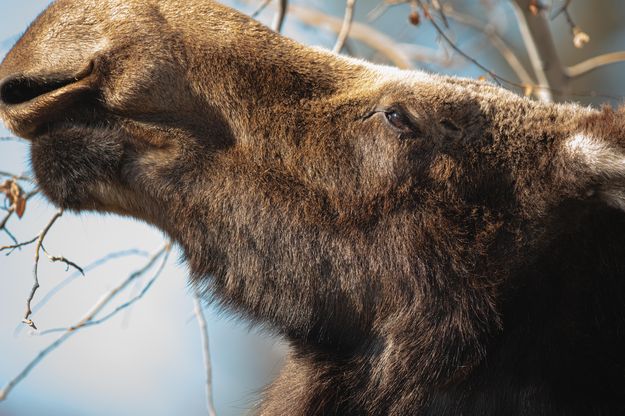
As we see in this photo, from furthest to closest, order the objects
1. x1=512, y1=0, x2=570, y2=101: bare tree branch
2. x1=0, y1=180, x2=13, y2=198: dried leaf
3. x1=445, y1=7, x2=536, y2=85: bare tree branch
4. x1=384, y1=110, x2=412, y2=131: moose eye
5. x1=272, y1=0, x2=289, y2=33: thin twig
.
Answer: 1. x1=445, y1=7, x2=536, y2=85: bare tree branch
2. x1=512, y1=0, x2=570, y2=101: bare tree branch
3. x1=272, y1=0, x2=289, y2=33: thin twig
4. x1=0, y1=180, x2=13, y2=198: dried leaf
5. x1=384, y1=110, x2=412, y2=131: moose eye

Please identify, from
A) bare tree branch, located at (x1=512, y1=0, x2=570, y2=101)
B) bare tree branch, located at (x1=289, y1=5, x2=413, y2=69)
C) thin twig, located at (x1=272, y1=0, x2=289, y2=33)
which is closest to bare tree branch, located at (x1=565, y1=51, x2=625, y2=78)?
bare tree branch, located at (x1=512, y1=0, x2=570, y2=101)

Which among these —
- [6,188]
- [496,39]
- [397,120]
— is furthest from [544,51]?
[6,188]

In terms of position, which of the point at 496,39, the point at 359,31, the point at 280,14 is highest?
the point at 496,39

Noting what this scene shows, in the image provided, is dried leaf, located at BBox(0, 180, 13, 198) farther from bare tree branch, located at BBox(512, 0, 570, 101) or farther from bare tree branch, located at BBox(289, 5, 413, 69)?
bare tree branch, located at BBox(512, 0, 570, 101)

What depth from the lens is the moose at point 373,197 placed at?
13.3 feet

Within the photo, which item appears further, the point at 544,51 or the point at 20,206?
the point at 544,51

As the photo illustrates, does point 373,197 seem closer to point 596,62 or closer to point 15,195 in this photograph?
point 15,195

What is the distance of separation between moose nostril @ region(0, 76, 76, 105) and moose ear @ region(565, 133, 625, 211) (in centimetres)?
218

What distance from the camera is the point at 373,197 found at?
13.8 feet

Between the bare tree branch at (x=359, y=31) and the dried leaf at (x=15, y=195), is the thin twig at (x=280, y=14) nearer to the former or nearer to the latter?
the bare tree branch at (x=359, y=31)

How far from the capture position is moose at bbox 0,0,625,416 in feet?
13.3

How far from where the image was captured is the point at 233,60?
4172mm

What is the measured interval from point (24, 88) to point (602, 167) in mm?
2443

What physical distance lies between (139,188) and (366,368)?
132 centimetres
